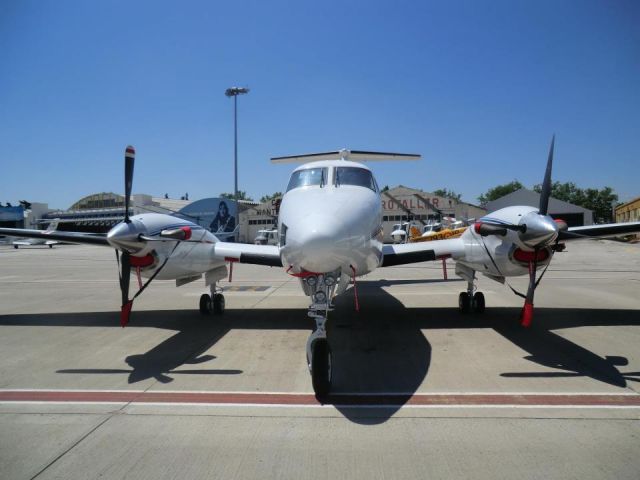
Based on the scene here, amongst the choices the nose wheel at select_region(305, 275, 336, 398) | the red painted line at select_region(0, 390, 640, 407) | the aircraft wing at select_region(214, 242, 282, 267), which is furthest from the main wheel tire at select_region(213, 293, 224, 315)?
the nose wheel at select_region(305, 275, 336, 398)

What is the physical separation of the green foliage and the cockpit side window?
9815 cm

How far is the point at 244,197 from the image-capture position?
421 ft

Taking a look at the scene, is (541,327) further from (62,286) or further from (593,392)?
(62,286)

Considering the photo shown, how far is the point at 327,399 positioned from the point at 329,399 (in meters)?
0.02

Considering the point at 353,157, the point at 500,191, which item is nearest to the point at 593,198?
the point at 500,191

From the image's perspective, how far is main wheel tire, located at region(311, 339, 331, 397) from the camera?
4746mm

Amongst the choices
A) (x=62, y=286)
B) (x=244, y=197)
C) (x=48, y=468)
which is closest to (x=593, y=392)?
(x=48, y=468)

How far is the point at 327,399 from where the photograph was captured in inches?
187

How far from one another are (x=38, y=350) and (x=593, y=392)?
8.52m

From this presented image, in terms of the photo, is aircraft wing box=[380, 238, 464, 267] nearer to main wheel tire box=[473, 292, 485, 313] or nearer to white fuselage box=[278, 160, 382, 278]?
main wheel tire box=[473, 292, 485, 313]

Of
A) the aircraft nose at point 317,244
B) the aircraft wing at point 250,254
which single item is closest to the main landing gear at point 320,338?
the aircraft nose at point 317,244

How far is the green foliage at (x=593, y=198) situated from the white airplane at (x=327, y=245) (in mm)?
95543

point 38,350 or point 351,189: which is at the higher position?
point 351,189

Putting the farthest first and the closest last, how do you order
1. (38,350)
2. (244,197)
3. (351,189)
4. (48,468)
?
(244,197)
(38,350)
(351,189)
(48,468)
